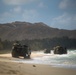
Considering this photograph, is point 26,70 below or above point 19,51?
below

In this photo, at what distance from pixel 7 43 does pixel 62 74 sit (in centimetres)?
9688

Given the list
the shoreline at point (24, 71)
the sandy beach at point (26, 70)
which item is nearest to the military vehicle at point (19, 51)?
the sandy beach at point (26, 70)

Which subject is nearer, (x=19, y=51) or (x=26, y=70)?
(x=26, y=70)

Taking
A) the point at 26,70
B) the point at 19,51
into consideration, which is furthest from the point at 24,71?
the point at 19,51

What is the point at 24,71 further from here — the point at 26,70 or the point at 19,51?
the point at 19,51

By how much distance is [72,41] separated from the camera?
195m

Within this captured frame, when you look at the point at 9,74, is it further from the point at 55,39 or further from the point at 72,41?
the point at 72,41

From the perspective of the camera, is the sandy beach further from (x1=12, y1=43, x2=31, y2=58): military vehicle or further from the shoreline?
(x1=12, y1=43, x2=31, y2=58): military vehicle

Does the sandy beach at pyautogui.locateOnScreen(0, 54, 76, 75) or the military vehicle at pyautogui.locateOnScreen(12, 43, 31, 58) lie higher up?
the military vehicle at pyautogui.locateOnScreen(12, 43, 31, 58)

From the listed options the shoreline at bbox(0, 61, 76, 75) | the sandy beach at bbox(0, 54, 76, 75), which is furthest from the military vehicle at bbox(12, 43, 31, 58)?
the shoreline at bbox(0, 61, 76, 75)

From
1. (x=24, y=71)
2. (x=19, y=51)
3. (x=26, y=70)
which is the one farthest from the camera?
(x=19, y=51)

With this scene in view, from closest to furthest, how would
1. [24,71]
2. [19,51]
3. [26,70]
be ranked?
[24,71] → [26,70] → [19,51]

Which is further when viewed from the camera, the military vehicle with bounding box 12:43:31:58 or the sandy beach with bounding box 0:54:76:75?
the military vehicle with bounding box 12:43:31:58

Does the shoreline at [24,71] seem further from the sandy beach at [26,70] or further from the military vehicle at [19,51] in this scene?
the military vehicle at [19,51]
